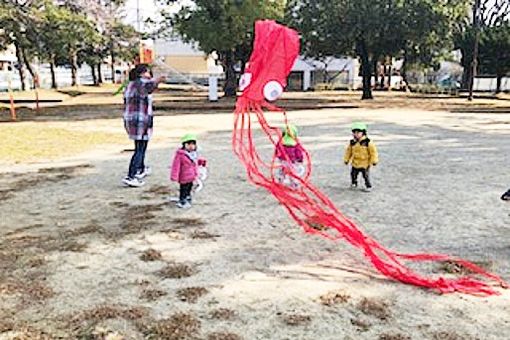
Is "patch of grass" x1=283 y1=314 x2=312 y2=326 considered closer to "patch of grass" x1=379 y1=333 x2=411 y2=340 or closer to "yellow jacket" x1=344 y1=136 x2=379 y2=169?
"patch of grass" x1=379 y1=333 x2=411 y2=340

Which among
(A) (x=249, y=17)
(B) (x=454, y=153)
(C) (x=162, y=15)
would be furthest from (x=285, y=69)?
(C) (x=162, y=15)

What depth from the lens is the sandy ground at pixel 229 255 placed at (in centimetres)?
390

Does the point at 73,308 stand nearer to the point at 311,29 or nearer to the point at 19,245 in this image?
the point at 19,245

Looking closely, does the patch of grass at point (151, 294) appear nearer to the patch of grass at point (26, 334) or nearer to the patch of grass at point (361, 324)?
the patch of grass at point (26, 334)

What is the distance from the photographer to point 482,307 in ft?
13.8

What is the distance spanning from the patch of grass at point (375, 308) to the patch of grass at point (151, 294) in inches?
57.3

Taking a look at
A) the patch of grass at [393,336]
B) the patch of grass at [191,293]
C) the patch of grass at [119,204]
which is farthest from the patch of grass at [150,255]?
the patch of grass at [393,336]

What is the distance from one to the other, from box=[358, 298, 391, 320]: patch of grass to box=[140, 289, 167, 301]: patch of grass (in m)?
1.45

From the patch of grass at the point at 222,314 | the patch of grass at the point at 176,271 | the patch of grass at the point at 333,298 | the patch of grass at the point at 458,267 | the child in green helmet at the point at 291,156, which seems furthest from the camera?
the child in green helmet at the point at 291,156

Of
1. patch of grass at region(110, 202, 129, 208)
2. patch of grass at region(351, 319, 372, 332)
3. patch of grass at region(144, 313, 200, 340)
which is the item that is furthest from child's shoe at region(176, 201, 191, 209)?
patch of grass at region(351, 319, 372, 332)

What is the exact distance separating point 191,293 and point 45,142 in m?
9.71

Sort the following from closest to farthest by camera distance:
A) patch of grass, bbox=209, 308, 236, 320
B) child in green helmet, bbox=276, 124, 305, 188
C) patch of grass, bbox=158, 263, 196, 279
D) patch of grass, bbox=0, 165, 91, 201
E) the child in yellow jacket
A: patch of grass, bbox=209, 308, 236, 320 < patch of grass, bbox=158, 263, 196, 279 < child in green helmet, bbox=276, 124, 305, 188 < the child in yellow jacket < patch of grass, bbox=0, 165, 91, 201

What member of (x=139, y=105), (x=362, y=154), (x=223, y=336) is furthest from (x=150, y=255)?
(x=362, y=154)

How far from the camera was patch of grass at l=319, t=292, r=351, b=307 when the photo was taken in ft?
13.9
